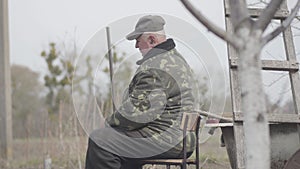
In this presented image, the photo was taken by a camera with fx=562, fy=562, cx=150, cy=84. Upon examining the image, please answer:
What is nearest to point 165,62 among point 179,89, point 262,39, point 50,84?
point 179,89

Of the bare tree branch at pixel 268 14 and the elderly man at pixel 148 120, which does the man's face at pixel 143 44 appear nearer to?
the elderly man at pixel 148 120

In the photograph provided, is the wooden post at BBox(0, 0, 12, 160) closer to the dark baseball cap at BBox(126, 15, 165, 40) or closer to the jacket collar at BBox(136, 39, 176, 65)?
the dark baseball cap at BBox(126, 15, 165, 40)

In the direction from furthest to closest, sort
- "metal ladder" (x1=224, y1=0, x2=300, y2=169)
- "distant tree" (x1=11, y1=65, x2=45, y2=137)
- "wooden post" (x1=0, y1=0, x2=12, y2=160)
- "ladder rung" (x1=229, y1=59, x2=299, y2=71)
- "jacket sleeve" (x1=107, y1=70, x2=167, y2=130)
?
"distant tree" (x1=11, y1=65, x2=45, y2=137)
"wooden post" (x1=0, y1=0, x2=12, y2=160)
"ladder rung" (x1=229, y1=59, x2=299, y2=71)
"metal ladder" (x1=224, y1=0, x2=300, y2=169)
"jacket sleeve" (x1=107, y1=70, x2=167, y2=130)

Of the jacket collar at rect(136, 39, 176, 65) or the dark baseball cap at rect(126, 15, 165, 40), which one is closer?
the jacket collar at rect(136, 39, 176, 65)

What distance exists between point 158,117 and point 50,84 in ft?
51.5

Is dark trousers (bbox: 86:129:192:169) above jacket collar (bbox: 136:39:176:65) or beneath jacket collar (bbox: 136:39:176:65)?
beneath

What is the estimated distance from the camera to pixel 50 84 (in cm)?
1891

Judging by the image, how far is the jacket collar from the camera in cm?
367

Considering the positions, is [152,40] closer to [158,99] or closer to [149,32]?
[149,32]

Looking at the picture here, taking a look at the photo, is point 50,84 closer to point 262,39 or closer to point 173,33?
point 173,33

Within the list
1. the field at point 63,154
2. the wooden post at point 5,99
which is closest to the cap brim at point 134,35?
the field at point 63,154

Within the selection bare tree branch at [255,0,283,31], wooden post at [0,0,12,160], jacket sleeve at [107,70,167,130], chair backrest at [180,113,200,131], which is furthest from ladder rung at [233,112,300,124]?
wooden post at [0,0,12,160]

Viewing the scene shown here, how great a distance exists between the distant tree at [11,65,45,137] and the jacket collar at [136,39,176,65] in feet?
48.0

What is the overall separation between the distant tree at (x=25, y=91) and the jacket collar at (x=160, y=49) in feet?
48.0
